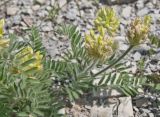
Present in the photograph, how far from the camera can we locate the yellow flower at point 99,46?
263cm

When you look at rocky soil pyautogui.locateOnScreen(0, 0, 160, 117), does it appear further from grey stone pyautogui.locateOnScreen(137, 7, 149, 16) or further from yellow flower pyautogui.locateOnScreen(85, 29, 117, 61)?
yellow flower pyautogui.locateOnScreen(85, 29, 117, 61)

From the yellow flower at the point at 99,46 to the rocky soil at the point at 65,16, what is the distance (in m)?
0.86

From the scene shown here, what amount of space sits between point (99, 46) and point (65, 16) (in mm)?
1404

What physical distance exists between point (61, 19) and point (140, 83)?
1.15 metres

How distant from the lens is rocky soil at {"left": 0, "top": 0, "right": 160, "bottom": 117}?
12.0ft

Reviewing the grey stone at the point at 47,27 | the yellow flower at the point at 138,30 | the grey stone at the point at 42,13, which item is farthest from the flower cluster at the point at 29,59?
the grey stone at the point at 42,13

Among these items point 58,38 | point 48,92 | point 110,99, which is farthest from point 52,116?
point 58,38

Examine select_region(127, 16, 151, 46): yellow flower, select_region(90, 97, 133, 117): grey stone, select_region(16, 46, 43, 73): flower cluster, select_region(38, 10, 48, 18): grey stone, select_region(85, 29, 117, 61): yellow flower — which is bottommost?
select_region(90, 97, 133, 117): grey stone

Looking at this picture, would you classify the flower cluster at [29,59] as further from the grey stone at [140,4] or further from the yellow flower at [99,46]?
the grey stone at [140,4]

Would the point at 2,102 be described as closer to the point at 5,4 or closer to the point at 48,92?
the point at 48,92

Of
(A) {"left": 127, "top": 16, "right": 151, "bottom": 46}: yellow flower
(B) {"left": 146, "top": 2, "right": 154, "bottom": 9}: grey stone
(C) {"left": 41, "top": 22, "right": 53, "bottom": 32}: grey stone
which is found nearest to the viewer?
(A) {"left": 127, "top": 16, "right": 151, "bottom": 46}: yellow flower

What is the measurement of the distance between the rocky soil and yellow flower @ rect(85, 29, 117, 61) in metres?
0.86

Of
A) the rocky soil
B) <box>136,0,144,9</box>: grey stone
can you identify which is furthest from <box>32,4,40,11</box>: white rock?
<box>136,0,144,9</box>: grey stone

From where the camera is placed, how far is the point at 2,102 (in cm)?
270
